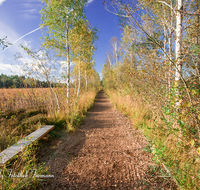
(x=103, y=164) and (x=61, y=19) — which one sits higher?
(x=61, y=19)

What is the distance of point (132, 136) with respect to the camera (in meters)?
3.57

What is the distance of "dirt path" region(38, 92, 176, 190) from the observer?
182 centimetres

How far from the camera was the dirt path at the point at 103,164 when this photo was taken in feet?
5.96

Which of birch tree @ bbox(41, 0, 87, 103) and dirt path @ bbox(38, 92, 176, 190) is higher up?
birch tree @ bbox(41, 0, 87, 103)

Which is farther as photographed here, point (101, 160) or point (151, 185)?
point (101, 160)

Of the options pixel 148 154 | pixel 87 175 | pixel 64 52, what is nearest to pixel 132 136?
pixel 148 154

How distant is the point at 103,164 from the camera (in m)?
2.29

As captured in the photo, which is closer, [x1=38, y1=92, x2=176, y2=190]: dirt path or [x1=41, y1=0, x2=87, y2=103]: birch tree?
[x1=38, y1=92, x2=176, y2=190]: dirt path

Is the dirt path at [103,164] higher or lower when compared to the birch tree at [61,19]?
lower

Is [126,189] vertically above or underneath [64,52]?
underneath

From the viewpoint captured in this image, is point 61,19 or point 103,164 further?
point 61,19

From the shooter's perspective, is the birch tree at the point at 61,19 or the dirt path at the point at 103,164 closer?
the dirt path at the point at 103,164

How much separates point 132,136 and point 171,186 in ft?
6.22

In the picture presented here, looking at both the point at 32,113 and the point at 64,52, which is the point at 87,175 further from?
the point at 64,52
